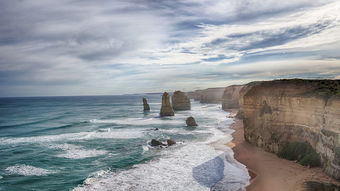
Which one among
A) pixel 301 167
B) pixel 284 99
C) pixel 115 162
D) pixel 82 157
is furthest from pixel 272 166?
pixel 82 157

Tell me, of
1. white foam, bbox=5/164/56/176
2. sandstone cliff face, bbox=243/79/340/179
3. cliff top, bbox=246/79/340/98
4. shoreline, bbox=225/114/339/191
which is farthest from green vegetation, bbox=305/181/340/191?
white foam, bbox=5/164/56/176

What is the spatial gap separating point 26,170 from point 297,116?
24533 mm

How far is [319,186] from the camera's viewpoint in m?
13.8

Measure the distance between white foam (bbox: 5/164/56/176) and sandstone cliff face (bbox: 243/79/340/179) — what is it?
2066 centimetres

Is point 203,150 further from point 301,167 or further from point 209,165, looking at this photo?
point 301,167

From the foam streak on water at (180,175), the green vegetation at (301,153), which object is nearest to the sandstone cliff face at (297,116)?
A: the green vegetation at (301,153)

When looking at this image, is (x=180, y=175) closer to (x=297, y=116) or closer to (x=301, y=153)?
(x=301, y=153)

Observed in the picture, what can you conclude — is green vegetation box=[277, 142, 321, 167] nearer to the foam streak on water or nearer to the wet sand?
the wet sand

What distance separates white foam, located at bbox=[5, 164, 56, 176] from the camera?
19606 mm

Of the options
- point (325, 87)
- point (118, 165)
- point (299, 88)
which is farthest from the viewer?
point (118, 165)

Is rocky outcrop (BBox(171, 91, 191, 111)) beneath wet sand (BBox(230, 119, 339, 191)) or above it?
above

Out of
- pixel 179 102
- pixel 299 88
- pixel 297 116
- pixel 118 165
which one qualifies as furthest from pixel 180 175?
pixel 179 102

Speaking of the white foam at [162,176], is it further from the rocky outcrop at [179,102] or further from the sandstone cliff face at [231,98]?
the sandstone cliff face at [231,98]

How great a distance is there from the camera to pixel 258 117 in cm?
2447
